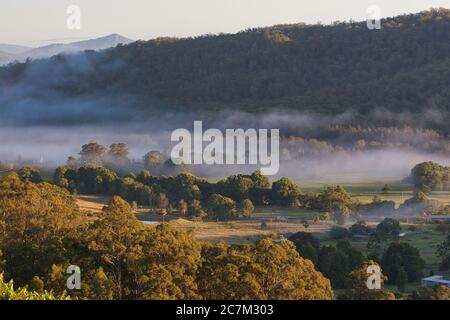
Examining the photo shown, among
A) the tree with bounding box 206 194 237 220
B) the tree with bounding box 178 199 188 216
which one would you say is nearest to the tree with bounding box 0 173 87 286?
the tree with bounding box 206 194 237 220

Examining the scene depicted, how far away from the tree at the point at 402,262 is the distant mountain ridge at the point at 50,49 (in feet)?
472

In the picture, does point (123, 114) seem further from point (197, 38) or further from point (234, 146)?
point (234, 146)

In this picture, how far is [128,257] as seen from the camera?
2103cm

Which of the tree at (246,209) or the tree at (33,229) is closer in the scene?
the tree at (33,229)

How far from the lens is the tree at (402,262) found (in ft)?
105

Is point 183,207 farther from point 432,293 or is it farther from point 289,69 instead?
point 289,69

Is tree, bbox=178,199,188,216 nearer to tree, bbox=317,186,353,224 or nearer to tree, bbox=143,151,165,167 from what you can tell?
tree, bbox=317,186,353,224

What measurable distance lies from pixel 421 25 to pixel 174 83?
126 feet

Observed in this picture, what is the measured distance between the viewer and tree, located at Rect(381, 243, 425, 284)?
32031 mm

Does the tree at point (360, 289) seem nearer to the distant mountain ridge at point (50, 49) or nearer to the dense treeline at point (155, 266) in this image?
the dense treeline at point (155, 266)

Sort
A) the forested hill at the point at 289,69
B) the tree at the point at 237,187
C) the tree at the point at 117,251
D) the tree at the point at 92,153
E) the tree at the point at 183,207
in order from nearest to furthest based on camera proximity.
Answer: the tree at the point at 117,251 → the tree at the point at 183,207 → the tree at the point at 237,187 → the tree at the point at 92,153 → the forested hill at the point at 289,69

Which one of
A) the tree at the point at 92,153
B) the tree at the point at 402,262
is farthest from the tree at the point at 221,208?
the tree at the point at 92,153
